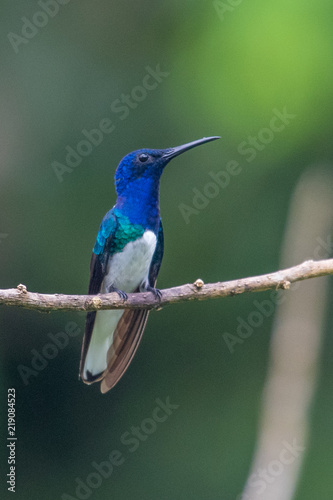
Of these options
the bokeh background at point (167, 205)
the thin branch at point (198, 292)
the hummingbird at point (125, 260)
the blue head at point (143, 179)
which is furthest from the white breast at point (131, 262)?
the bokeh background at point (167, 205)

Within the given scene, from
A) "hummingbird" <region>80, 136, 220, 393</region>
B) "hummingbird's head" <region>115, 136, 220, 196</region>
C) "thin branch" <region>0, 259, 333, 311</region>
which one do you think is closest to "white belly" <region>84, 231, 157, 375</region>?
"hummingbird" <region>80, 136, 220, 393</region>

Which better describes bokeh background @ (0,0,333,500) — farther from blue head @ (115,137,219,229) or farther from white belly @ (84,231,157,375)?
blue head @ (115,137,219,229)

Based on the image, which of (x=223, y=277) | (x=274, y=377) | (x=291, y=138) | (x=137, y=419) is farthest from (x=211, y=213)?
(x=137, y=419)

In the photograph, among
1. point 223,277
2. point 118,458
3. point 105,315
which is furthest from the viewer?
point 223,277

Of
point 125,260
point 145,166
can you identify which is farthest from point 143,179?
point 125,260

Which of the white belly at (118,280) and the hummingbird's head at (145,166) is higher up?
the hummingbird's head at (145,166)

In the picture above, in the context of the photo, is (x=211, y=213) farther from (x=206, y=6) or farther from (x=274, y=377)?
(x=206, y=6)

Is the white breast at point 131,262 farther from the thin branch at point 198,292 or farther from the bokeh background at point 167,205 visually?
the bokeh background at point 167,205
